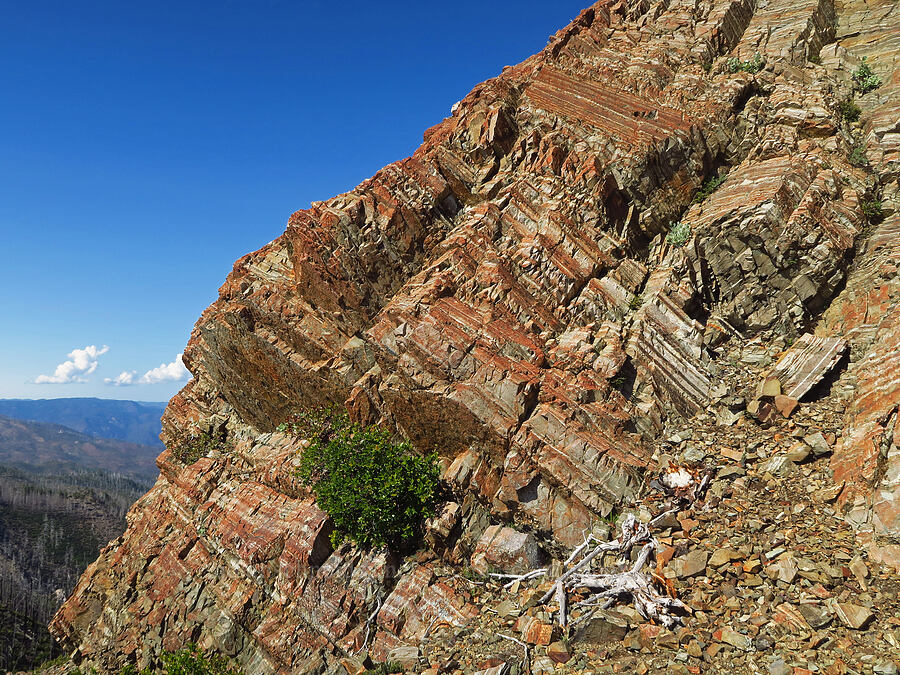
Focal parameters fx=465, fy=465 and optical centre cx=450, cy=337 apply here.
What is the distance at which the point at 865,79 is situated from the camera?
77.4ft

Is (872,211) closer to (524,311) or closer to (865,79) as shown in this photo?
(865,79)

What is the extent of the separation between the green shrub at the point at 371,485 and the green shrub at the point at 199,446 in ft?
25.8

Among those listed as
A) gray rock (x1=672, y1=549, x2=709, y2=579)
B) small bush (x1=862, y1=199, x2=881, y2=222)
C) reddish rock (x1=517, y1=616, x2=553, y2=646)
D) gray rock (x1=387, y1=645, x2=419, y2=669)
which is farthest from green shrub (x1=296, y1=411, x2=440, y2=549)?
small bush (x1=862, y1=199, x2=881, y2=222)

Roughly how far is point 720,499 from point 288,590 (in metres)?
16.4

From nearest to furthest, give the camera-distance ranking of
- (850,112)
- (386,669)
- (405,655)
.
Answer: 1. (405,655)
2. (386,669)
3. (850,112)

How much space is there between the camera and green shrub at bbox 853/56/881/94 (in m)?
23.2

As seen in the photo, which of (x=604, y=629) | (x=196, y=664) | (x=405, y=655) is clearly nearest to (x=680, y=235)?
(x=604, y=629)

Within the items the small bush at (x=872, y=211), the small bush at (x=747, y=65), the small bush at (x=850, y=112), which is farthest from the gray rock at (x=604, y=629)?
the small bush at (x=747, y=65)

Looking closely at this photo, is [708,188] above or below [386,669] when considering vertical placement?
above

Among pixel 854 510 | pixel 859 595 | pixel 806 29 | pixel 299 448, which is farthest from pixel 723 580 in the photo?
pixel 806 29

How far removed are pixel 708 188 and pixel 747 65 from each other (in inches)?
320

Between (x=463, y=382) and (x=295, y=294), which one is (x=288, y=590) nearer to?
(x=463, y=382)

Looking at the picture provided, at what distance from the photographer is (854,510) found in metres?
12.6

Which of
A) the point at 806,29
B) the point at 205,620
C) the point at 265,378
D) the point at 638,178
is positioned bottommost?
the point at 205,620
